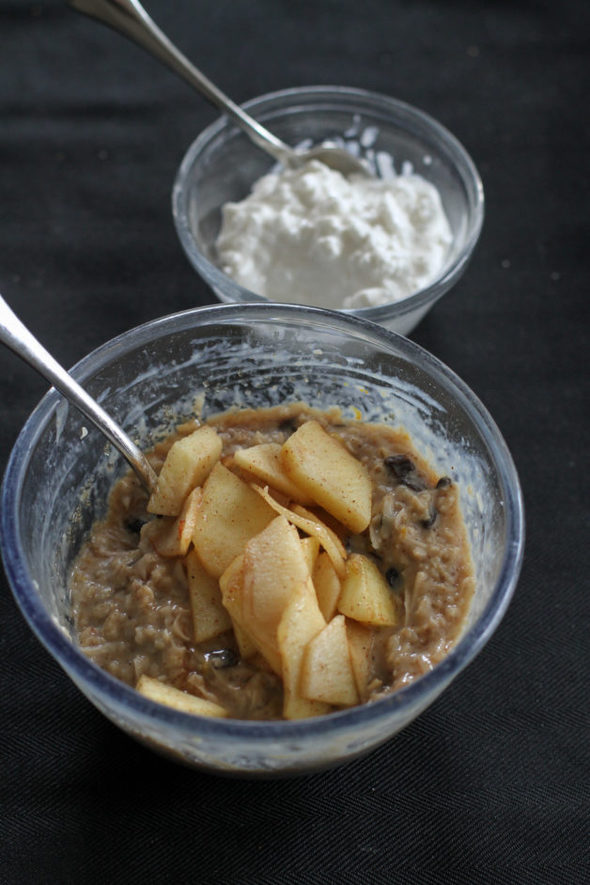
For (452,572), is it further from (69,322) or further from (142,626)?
(69,322)

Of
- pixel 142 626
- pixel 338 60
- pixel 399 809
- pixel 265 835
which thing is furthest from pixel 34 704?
pixel 338 60

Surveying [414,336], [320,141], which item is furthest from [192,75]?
[414,336]

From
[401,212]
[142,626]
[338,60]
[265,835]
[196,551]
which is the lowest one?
[265,835]

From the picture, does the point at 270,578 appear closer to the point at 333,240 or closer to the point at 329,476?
the point at 329,476

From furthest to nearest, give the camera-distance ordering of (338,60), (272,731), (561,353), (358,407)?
(338,60), (561,353), (358,407), (272,731)

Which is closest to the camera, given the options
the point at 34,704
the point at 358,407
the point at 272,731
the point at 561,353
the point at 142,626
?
the point at 272,731

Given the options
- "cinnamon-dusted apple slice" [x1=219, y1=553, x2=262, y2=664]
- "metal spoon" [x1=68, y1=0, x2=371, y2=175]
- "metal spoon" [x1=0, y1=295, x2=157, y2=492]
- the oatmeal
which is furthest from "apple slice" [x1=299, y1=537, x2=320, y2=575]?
"metal spoon" [x1=68, y1=0, x2=371, y2=175]
